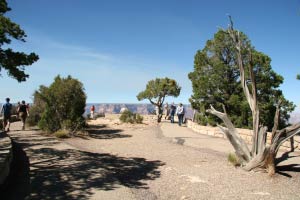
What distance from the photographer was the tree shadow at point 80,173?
20.0 ft

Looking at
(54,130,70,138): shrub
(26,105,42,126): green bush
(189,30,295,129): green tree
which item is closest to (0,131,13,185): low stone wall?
(54,130,70,138): shrub

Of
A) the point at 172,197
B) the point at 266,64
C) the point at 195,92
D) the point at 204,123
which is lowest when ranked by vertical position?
the point at 172,197

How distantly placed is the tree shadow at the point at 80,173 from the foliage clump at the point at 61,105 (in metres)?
5.43

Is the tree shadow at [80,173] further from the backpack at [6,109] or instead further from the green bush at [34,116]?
the green bush at [34,116]

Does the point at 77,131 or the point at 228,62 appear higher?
A: the point at 228,62

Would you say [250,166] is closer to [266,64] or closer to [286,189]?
[286,189]

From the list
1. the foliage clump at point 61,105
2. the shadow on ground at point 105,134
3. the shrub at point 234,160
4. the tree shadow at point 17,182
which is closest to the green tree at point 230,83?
the shadow on ground at point 105,134

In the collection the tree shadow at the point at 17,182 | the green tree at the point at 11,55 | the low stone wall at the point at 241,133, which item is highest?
the green tree at the point at 11,55

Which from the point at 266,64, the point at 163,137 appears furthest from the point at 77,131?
the point at 266,64

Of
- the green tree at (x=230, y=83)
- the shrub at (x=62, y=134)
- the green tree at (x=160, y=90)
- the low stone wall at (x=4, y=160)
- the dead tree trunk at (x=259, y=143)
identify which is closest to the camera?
the low stone wall at (x=4, y=160)

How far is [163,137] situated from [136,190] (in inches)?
390

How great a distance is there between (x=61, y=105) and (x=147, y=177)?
31.5ft

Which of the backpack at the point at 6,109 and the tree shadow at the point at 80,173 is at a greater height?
the backpack at the point at 6,109

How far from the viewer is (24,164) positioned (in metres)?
8.47
